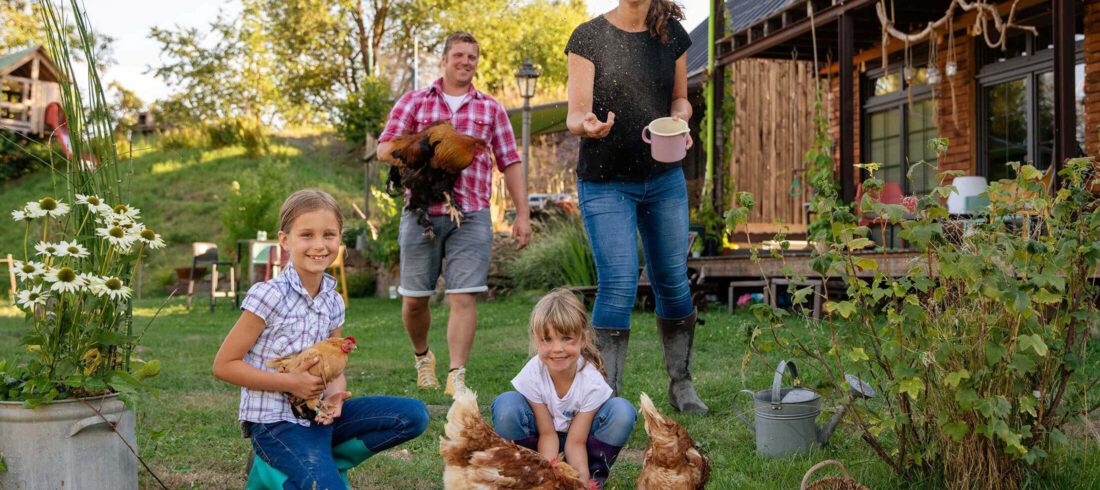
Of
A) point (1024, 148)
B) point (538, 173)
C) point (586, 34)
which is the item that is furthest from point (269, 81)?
point (586, 34)

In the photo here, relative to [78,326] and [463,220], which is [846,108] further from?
[78,326]

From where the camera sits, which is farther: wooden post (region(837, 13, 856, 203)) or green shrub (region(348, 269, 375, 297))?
green shrub (region(348, 269, 375, 297))

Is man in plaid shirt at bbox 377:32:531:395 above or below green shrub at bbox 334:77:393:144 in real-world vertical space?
below

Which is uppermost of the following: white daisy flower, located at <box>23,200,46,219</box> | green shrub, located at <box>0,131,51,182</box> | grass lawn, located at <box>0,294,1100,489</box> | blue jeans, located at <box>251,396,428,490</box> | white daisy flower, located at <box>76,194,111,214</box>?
green shrub, located at <box>0,131,51,182</box>

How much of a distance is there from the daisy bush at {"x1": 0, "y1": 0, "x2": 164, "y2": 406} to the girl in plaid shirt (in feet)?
1.02

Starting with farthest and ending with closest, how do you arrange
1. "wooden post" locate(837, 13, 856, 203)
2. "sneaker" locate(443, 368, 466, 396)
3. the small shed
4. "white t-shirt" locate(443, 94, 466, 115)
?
the small shed
"wooden post" locate(837, 13, 856, 203)
"white t-shirt" locate(443, 94, 466, 115)
"sneaker" locate(443, 368, 466, 396)

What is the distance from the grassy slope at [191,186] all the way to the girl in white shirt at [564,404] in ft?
59.0

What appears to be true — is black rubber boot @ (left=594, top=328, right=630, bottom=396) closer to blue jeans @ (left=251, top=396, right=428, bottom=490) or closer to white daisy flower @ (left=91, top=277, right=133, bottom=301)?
blue jeans @ (left=251, top=396, right=428, bottom=490)

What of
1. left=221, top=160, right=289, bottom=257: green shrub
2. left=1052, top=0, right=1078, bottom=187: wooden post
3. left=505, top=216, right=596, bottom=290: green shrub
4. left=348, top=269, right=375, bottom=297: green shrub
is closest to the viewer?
left=1052, top=0, right=1078, bottom=187: wooden post

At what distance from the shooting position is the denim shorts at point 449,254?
5.08 m

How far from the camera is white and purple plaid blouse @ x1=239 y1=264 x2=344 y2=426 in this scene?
9.01ft

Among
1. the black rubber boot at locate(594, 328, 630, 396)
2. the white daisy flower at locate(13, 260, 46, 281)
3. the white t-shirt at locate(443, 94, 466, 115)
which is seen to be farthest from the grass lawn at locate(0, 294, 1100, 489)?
the white t-shirt at locate(443, 94, 466, 115)

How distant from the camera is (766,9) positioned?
41.1 ft

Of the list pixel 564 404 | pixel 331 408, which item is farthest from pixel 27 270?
pixel 564 404
